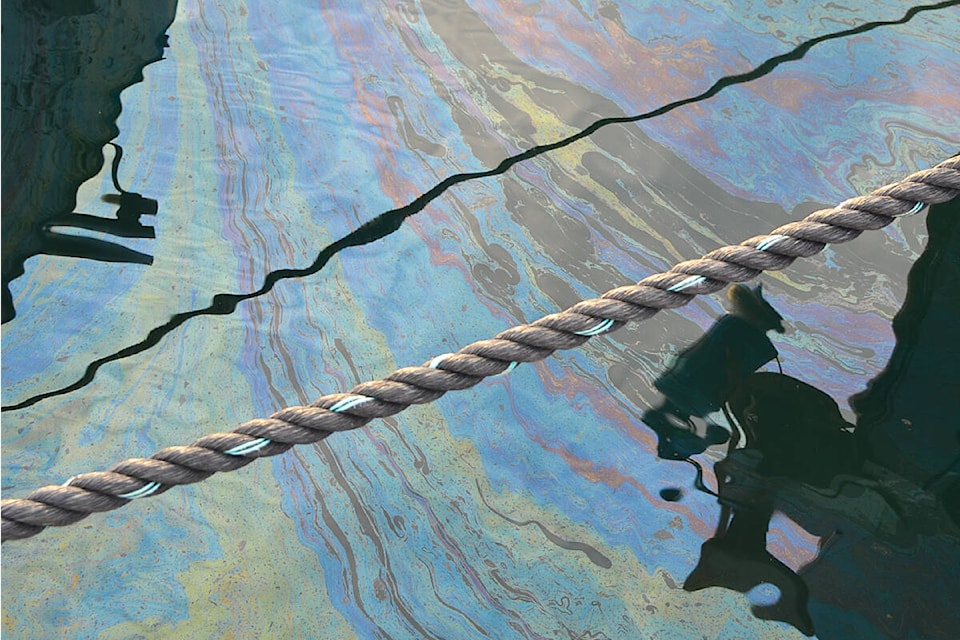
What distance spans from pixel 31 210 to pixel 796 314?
1.51 m

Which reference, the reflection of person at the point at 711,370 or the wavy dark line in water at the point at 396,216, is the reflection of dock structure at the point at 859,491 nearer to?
the reflection of person at the point at 711,370

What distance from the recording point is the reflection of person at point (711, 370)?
143 cm

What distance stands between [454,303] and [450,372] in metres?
0.57

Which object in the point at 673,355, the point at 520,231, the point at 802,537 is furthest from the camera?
the point at 520,231

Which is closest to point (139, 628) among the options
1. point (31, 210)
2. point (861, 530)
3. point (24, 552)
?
point (24, 552)

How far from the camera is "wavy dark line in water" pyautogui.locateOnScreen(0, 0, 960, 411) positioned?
1.48 meters

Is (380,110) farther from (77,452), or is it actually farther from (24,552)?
(24,552)

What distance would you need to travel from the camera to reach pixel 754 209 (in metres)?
1.72

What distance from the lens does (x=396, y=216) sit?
5.62 ft

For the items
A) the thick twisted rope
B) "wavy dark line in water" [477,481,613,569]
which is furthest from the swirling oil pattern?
the thick twisted rope

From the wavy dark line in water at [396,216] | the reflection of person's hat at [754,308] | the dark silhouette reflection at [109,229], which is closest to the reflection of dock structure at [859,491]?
the reflection of person's hat at [754,308]

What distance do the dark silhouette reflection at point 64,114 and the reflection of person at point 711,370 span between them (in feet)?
3.39

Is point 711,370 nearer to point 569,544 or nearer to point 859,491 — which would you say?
point 859,491

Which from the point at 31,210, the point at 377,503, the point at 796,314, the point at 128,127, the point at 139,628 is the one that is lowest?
the point at 139,628
